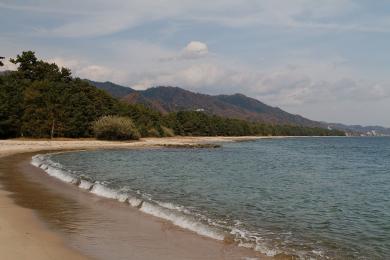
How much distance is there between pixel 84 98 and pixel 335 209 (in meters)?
83.2

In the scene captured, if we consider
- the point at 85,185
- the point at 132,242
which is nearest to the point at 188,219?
the point at 132,242

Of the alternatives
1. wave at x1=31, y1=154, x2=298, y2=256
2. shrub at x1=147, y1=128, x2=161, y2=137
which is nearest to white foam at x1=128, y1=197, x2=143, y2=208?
wave at x1=31, y1=154, x2=298, y2=256

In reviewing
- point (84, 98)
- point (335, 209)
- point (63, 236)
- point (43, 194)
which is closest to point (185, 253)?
point (63, 236)

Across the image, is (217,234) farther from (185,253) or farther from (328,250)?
(328,250)

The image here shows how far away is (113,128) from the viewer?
9131cm

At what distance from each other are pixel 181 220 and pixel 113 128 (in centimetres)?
7638

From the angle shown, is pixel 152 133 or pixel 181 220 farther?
pixel 152 133

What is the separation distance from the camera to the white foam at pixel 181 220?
15031 millimetres

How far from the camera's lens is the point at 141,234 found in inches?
577

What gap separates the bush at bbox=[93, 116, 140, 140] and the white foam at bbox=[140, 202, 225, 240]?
7168cm

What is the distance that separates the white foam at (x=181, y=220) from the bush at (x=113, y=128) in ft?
235

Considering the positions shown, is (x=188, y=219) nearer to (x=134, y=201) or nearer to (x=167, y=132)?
(x=134, y=201)

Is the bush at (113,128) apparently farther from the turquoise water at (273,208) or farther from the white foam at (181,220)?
the white foam at (181,220)

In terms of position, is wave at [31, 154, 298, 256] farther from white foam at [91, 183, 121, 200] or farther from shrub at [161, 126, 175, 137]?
shrub at [161, 126, 175, 137]
